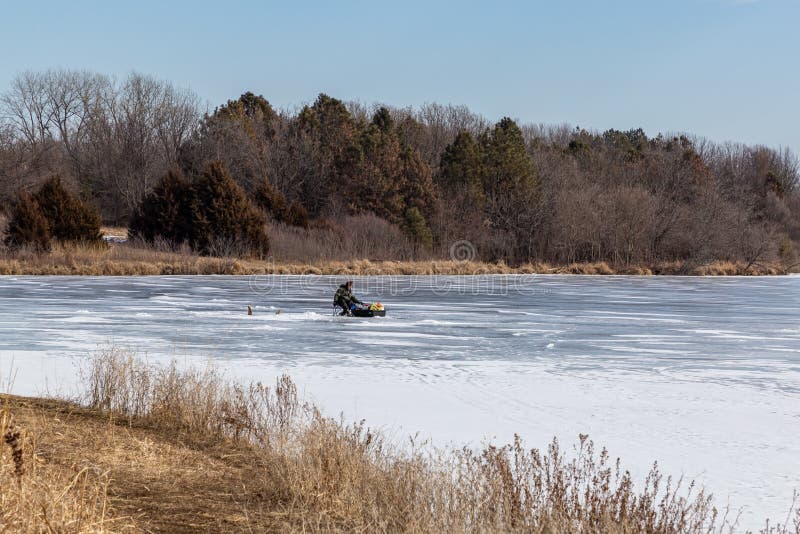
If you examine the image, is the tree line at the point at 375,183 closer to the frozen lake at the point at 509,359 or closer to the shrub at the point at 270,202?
the shrub at the point at 270,202

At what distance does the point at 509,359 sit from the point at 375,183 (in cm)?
4096

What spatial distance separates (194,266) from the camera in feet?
117

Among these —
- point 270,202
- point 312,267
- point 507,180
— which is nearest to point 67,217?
point 312,267

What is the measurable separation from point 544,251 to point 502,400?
130 feet

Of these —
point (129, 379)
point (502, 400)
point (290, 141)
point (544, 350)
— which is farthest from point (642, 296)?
point (290, 141)

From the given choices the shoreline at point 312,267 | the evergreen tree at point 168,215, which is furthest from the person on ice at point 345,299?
the evergreen tree at point 168,215

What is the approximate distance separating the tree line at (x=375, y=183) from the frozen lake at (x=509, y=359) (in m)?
19.9

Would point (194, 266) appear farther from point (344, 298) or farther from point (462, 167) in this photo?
point (462, 167)

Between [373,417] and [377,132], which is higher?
[377,132]

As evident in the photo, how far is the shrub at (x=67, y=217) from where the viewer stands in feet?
126

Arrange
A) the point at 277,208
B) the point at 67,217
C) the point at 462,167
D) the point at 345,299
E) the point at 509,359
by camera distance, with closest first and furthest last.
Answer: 1. the point at 509,359
2. the point at 345,299
3. the point at 67,217
4. the point at 277,208
5. the point at 462,167

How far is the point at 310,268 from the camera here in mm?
37312

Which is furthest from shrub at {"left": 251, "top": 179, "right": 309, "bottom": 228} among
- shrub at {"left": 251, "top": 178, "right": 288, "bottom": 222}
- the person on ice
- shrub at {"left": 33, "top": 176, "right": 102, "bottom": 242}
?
the person on ice

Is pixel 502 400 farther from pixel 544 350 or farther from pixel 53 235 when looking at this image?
pixel 53 235
